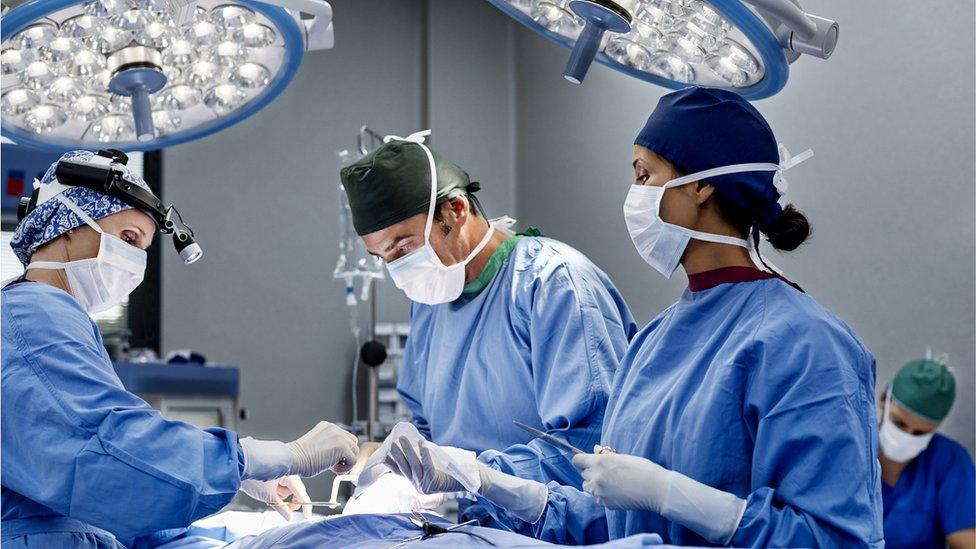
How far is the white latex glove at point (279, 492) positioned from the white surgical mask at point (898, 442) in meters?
2.15

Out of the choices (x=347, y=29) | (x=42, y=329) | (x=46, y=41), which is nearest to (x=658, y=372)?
(x=42, y=329)

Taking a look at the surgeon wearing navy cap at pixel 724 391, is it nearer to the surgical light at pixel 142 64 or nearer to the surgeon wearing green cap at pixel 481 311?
the surgeon wearing green cap at pixel 481 311

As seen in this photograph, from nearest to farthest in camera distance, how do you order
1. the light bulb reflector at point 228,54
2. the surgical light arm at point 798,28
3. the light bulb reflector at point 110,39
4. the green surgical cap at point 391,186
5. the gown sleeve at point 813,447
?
the gown sleeve at point 813,447 < the surgical light arm at point 798,28 < the light bulb reflector at point 110,39 < the light bulb reflector at point 228,54 < the green surgical cap at point 391,186

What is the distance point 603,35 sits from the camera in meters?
1.86

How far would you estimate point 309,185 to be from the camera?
18.4ft

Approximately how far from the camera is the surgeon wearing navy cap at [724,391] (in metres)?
1.43

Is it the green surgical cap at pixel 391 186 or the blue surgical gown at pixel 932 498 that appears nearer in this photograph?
the green surgical cap at pixel 391 186

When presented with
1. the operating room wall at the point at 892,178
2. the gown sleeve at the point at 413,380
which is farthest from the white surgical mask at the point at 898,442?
the gown sleeve at the point at 413,380

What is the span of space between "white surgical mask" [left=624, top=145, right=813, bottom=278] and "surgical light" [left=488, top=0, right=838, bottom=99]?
179 millimetres

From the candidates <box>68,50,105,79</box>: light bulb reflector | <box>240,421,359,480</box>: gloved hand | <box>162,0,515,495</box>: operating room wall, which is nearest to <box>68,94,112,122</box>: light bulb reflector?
<box>68,50,105,79</box>: light bulb reflector

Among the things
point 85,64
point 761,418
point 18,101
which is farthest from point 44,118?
point 761,418

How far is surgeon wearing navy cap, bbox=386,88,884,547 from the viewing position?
1433 mm

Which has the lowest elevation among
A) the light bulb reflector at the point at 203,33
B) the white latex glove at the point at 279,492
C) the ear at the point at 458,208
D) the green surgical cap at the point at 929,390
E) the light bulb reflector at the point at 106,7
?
the green surgical cap at the point at 929,390

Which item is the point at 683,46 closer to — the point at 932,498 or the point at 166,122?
the point at 166,122
